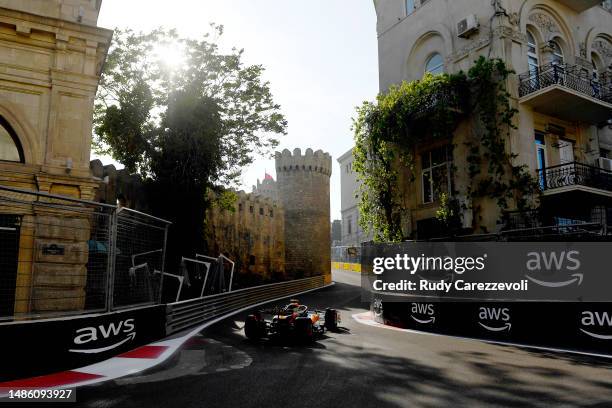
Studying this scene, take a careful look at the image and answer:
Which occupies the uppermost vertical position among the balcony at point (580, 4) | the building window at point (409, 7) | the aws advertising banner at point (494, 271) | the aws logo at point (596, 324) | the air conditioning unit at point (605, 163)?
the building window at point (409, 7)

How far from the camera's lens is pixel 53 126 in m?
11.6

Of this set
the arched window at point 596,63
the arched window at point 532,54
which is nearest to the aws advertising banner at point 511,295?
the arched window at point 532,54

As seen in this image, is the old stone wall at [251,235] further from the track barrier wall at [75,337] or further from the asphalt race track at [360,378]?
the asphalt race track at [360,378]

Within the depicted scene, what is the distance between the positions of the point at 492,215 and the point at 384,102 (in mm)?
5687

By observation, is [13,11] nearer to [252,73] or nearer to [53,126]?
[53,126]

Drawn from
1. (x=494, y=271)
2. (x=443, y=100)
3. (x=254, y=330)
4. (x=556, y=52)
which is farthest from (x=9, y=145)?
Result: (x=556, y=52)

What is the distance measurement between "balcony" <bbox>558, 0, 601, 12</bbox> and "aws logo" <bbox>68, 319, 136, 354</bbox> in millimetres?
18620

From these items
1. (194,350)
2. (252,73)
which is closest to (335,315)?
(194,350)

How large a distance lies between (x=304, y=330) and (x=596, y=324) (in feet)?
19.9

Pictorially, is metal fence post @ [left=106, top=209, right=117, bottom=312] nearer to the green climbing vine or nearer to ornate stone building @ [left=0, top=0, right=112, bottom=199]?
ornate stone building @ [left=0, top=0, right=112, bottom=199]

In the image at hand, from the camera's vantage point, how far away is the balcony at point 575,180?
534 inches

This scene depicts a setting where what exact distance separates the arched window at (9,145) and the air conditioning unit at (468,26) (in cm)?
1460

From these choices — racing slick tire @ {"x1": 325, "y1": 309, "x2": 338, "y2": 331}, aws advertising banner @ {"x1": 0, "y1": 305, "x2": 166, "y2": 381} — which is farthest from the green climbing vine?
aws advertising banner @ {"x1": 0, "y1": 305, "x2": 166, "y2": 381}

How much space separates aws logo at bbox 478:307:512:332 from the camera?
34.8 feet
